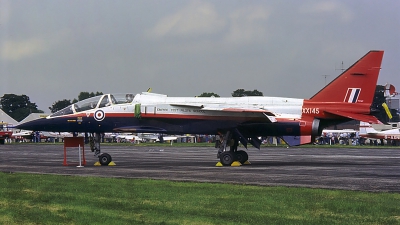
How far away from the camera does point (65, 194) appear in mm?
11711

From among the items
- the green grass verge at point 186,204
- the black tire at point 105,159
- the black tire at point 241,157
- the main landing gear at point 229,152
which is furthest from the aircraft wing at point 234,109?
the green grass verge at point 186,204

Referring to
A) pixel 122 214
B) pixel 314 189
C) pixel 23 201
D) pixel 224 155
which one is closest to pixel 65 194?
pixel 23 201

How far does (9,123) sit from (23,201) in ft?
235

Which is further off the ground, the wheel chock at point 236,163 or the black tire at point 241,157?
the black tire at point 241,157

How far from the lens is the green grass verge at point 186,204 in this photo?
875cm

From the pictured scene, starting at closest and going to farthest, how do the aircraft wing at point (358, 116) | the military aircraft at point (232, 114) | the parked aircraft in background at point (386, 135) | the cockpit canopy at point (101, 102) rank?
the aircraft wing at point (358, 116), the military aircraft at point (232, 114), the cockpit canopy at point (101, 102), the parked aircraft in background at point (386, 135)

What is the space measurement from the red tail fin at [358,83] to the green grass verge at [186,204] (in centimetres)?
1126

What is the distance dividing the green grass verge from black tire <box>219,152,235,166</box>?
8.66 meters

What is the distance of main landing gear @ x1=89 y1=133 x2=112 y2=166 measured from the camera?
2325 centimetres

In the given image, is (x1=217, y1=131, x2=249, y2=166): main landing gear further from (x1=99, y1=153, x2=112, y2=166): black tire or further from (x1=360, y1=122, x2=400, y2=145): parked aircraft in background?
(x1=360, y1=122, x2=400, y2=145): parked aircraft in background

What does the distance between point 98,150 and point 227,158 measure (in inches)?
225

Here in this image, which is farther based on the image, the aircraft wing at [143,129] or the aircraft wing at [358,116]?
the aircraft wing at [143,129]

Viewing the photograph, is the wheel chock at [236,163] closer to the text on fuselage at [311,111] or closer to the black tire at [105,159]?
the text on fuselage at [311,111]

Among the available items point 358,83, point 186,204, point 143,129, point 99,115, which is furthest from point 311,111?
point 186,204
